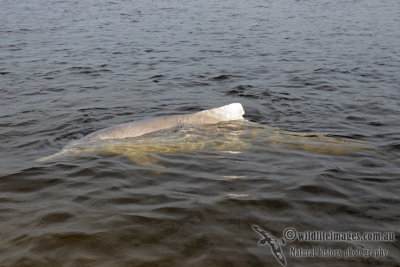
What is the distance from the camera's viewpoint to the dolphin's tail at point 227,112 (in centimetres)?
732

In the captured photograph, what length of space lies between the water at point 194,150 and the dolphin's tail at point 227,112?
78 centimetres

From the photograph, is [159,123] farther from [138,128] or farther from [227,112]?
[227,112]

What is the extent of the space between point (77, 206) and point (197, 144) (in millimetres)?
2502

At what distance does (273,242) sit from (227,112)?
409 centimetres

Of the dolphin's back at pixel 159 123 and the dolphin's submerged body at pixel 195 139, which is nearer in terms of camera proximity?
the dolphin's submerged body at pixel 195 139

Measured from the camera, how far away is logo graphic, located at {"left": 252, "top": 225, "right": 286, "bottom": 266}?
334 centimetres

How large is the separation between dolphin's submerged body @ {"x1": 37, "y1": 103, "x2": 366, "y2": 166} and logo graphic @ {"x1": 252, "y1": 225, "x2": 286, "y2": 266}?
2265 millimetres

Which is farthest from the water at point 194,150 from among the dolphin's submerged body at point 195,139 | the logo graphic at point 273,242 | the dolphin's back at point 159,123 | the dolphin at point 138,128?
the dolphin's back at point 159,123

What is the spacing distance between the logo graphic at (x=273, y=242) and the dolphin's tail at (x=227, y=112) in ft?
12.3

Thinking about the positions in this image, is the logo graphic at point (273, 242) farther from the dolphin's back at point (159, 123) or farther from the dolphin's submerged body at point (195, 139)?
the dolphin's back at point (159, 123)

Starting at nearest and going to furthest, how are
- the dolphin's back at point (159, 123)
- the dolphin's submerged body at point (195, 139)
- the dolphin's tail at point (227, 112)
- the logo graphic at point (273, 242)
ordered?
the logo graphic at point (273, 242), the dolphin's submerged body at point (195, 139), the dolphin's back at point (159, 123), the dolphin's tail at point (227, 112)

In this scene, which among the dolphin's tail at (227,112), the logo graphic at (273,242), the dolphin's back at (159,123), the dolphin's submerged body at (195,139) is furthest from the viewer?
the dolphin's tail at (227,112)

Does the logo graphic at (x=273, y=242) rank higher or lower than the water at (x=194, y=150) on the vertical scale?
higher

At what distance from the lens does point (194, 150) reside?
609 centimetres
